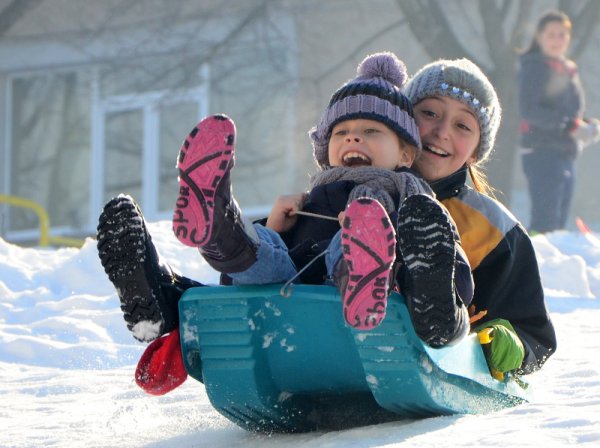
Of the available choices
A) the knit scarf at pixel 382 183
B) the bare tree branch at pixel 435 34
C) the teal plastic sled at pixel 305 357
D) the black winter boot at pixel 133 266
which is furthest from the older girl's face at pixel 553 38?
the black winter boot at pixel 133 266

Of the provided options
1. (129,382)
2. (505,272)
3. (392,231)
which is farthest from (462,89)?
(129,382)

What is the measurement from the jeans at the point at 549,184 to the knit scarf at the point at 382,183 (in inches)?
193

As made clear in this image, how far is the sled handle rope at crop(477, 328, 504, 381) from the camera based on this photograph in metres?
3.45

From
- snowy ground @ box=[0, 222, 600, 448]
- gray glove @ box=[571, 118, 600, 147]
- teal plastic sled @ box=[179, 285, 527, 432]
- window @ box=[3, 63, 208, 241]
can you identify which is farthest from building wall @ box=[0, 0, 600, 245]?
teal plastic sled @ box=[179, 285, 527, 432]

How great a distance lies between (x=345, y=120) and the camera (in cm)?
366

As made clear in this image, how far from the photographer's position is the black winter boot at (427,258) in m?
2.96

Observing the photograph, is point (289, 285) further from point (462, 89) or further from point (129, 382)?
point (129, 382)

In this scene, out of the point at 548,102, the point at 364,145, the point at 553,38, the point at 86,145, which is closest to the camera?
the point at 364,145

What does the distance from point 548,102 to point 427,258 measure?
5.42 meters

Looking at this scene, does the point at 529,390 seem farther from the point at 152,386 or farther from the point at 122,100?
the point at 122,100

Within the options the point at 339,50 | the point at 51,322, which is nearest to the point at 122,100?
the point at 339,50

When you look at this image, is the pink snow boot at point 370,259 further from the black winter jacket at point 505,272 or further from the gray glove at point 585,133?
the gray glove at point 585,133

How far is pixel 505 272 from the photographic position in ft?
12.2

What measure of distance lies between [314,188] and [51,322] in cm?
230
